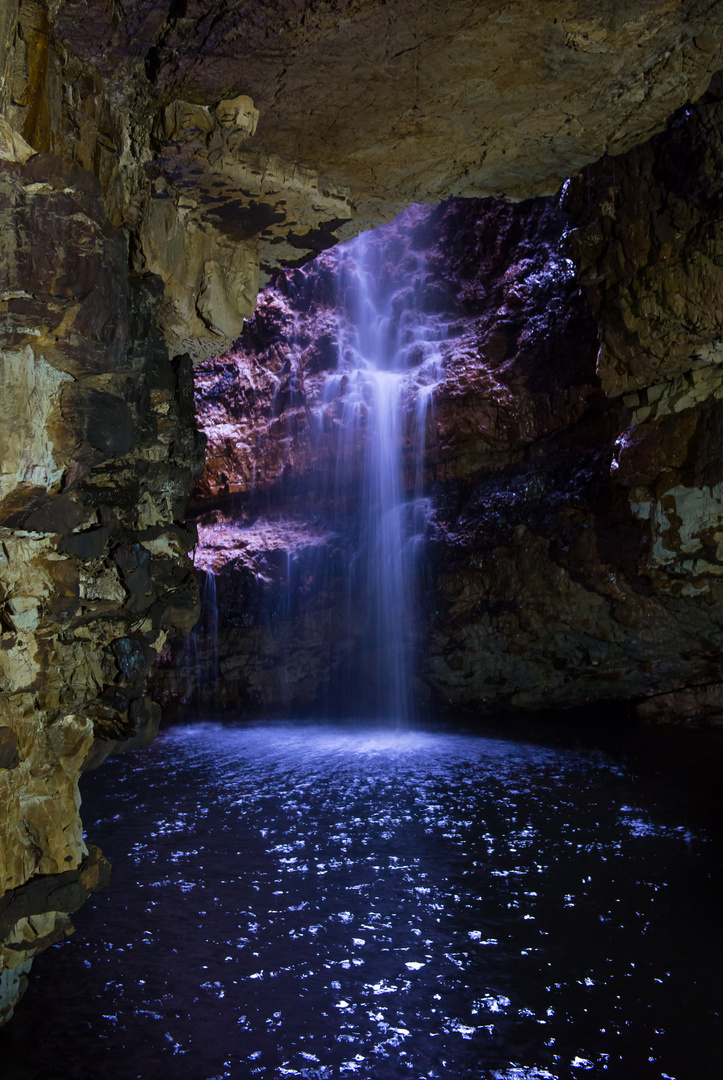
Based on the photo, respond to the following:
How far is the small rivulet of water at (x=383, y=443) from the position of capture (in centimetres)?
1403

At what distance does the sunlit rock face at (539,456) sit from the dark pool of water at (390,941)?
11.2 ft

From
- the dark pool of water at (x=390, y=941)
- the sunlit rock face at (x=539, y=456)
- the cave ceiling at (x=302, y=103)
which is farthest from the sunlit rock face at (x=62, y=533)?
the sunlit rock face at (x=539, y=456)

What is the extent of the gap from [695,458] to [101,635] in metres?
7.90

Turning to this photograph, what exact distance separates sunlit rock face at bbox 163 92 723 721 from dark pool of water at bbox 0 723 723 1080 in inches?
134

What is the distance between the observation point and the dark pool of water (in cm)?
378

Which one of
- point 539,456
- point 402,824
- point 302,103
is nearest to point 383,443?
point 539,456

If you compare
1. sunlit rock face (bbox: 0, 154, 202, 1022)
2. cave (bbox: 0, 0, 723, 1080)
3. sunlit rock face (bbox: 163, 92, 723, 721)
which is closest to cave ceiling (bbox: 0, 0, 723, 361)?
cave (bbox: 0, 0, 723, 1080)

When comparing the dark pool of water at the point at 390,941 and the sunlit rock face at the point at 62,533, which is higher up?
the sunlit rock face at the point at 62,533

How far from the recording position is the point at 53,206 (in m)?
2.99

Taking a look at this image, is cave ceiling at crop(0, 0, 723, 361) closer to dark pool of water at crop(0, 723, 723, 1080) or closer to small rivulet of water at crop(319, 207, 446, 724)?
dark pool of water at crop(0, 723, 723, 1080)

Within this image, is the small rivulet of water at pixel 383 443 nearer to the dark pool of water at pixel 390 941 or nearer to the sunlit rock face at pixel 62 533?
the dark pool of water at pixel 390 941

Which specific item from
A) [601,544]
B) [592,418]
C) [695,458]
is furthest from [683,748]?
[592,418]

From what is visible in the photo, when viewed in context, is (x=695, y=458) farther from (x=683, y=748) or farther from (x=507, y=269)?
(x=507, y=269)

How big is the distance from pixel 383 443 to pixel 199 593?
9.13m
